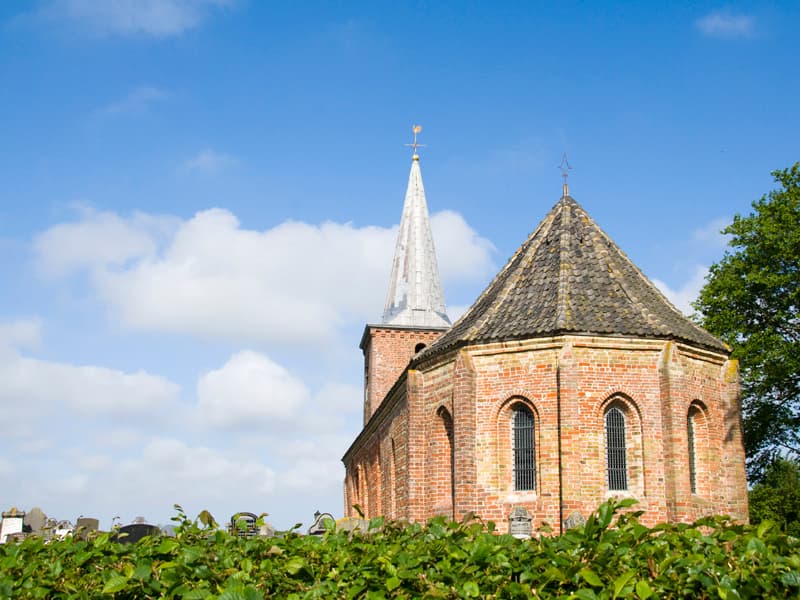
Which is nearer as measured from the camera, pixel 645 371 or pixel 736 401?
pixel 645 371

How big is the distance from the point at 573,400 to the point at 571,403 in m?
0.09

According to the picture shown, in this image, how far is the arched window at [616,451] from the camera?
1873cm

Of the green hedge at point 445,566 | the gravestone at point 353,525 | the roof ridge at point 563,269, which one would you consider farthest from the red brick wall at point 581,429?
the green hedge at point 445,566

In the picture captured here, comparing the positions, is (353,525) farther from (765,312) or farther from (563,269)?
(765,312)

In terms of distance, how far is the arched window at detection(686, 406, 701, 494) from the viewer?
19.7 m

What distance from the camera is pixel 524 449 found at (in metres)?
19.3

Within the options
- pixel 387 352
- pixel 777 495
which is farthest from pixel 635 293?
pixel 777 495

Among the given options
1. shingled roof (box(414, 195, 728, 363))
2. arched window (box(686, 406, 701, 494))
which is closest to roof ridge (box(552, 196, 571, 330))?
shingled roof (box(414, 195, 728, 363))

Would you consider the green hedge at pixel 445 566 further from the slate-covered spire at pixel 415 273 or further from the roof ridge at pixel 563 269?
the slate-covered spire at pixel 415 273

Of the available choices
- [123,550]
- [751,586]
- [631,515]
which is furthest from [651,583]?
[123,550]

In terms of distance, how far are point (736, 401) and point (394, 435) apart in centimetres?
1042

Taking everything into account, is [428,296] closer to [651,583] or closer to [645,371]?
[645,371]

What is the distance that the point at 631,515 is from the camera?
5371 millimetres

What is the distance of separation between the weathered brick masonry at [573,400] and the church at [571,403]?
30 millimetres
